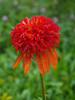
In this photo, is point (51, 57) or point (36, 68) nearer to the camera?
point (51, 57)

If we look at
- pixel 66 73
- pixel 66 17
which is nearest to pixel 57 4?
pixel 66 17

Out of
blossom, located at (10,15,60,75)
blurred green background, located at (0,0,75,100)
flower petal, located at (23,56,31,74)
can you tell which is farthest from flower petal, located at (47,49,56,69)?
blurred green background, located at (0,0,75,100)

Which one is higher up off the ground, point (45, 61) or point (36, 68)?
point (36, 68)

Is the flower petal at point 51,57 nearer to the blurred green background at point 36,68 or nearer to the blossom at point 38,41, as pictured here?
the blossom at point 38,41

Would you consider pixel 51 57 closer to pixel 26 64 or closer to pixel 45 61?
pixel 45 61

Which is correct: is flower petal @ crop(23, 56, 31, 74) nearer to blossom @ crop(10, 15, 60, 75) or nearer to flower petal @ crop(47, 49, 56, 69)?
blossom @ crop(10, 15, 60, 75)

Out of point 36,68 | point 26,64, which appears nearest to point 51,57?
point 26,64

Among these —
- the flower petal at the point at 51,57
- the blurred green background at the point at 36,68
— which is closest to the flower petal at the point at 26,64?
the flower petal at the point at 51,57
